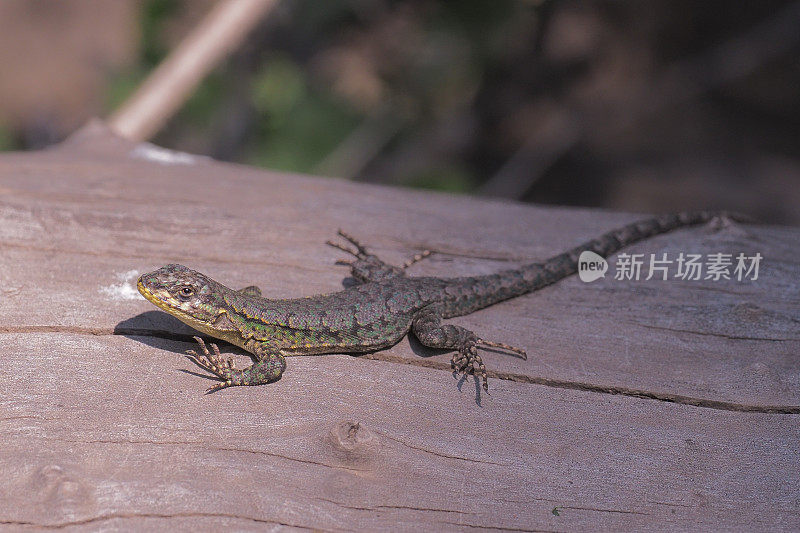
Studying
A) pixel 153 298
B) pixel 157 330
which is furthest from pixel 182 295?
pixel 157 330

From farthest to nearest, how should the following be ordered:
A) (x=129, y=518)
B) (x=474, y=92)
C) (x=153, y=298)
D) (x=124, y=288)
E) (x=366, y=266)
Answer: (x=474, y=92), (x=366, y=266), (x=124, y=288), (x=153, y=298), (x=129, y=518)

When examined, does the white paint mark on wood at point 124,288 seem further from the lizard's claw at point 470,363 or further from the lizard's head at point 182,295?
the lizard's claw at point 470,363

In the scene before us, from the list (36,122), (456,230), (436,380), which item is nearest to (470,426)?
(436,380)

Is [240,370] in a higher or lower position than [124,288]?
lower

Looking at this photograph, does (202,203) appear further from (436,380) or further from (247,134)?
(247,134)

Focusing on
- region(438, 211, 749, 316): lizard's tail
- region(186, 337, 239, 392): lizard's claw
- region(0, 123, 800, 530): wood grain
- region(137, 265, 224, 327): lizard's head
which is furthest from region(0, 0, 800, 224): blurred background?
region(186, 337, 239, 392): lizard's claw

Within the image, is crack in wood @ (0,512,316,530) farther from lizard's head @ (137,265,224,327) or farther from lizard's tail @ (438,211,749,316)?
lizard's tail @ (438,211,749,316)

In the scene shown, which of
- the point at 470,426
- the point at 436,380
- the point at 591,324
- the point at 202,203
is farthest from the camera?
the point at 202,203
